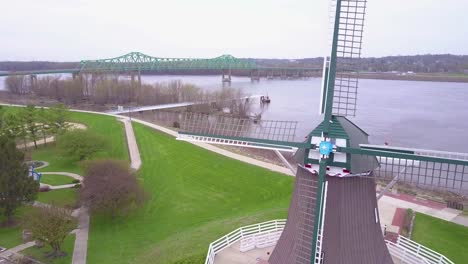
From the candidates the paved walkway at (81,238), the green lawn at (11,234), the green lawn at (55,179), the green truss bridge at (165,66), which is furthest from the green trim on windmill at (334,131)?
the green truss bridge at (165,66)

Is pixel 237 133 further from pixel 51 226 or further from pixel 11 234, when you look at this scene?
pixel 11 234

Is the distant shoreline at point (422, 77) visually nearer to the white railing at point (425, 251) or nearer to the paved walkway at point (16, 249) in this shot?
the white railing at point (425, 251)

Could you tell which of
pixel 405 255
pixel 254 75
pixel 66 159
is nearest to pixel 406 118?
pixel 66 159

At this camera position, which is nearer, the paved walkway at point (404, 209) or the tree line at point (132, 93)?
the paved walkway at point (404, 209)

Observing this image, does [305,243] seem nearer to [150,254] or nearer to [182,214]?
[150,254]

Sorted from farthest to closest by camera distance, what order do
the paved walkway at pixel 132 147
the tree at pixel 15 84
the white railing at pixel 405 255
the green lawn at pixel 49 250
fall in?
1. the tree at pixel 15 84
2. the paved walkway at pixel 132 147
3. the green lawn at pixel 49 250
4. the white railing at pixel 405 255

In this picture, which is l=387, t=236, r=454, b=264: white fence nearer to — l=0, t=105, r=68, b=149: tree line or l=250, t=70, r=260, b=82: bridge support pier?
l=0, t=105, r=68, b=149: tree line
